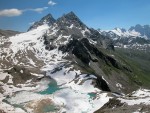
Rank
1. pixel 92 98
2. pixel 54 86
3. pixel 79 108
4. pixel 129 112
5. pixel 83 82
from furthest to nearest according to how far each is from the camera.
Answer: pixel 54 86
pixel 83 82
pixel 92 98
pixel 79 108
pixel 129 112

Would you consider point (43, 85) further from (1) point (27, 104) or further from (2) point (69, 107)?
(2) point (69, 107)

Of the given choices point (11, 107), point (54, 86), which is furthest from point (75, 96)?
point (54, 86)

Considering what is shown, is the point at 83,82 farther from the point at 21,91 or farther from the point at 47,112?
the point at 47,112

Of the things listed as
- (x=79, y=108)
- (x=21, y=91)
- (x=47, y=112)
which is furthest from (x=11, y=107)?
(x=21, y=91)

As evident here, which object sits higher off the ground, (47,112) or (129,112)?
(129,112)

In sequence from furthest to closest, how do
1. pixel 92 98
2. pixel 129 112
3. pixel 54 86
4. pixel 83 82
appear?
pixel 54 86 → pixel 83 82 → pixel 92 98 → pixel 129 112

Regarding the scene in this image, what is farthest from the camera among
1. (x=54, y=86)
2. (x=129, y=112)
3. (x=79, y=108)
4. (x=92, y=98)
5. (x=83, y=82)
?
(x=54, y=86)

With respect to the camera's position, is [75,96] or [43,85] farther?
[43,85]

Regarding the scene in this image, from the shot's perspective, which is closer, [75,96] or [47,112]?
[47,112]

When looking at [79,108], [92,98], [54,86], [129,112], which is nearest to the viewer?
[129,112]
